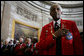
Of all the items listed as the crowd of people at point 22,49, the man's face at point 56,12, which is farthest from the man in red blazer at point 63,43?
the crowd of people at point 22,49

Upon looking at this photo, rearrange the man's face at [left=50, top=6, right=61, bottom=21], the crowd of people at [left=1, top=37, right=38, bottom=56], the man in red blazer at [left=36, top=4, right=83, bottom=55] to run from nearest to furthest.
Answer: the man in red blazer at [left=36, top=4, right=83, bottom=55] < the man's face at [left=50, top=6, right=61, bottom=21] < the crowd of people at [left=1, top=37, right=38, bottom=56]

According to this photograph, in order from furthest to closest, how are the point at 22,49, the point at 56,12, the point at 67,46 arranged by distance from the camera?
the point at 22,49 < the point at 56,12 < the point at 67,46

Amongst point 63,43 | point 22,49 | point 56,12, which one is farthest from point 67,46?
point 22,49

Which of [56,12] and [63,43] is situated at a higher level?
[56,12]

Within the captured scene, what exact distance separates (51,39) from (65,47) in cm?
21

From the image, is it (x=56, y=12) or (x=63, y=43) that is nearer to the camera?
(x=63, y=43)

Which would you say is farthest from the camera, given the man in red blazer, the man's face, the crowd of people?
the crowd of people

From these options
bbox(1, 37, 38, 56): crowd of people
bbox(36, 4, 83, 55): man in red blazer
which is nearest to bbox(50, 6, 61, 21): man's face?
bbox(36, 4, 83, 55): man in red blazer

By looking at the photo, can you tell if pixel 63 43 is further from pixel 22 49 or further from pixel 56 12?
pixel 22 49

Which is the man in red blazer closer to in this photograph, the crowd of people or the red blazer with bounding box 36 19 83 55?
the red blazer with bounding box 36 19 83 55

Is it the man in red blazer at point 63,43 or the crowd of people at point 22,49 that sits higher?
the man in red blazer at point 63,43

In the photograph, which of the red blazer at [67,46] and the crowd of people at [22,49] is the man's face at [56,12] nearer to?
the red blazer at [67,46]

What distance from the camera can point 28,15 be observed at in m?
9.95

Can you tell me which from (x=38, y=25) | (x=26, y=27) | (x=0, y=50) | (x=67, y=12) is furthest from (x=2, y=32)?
(x=67, y=12)
